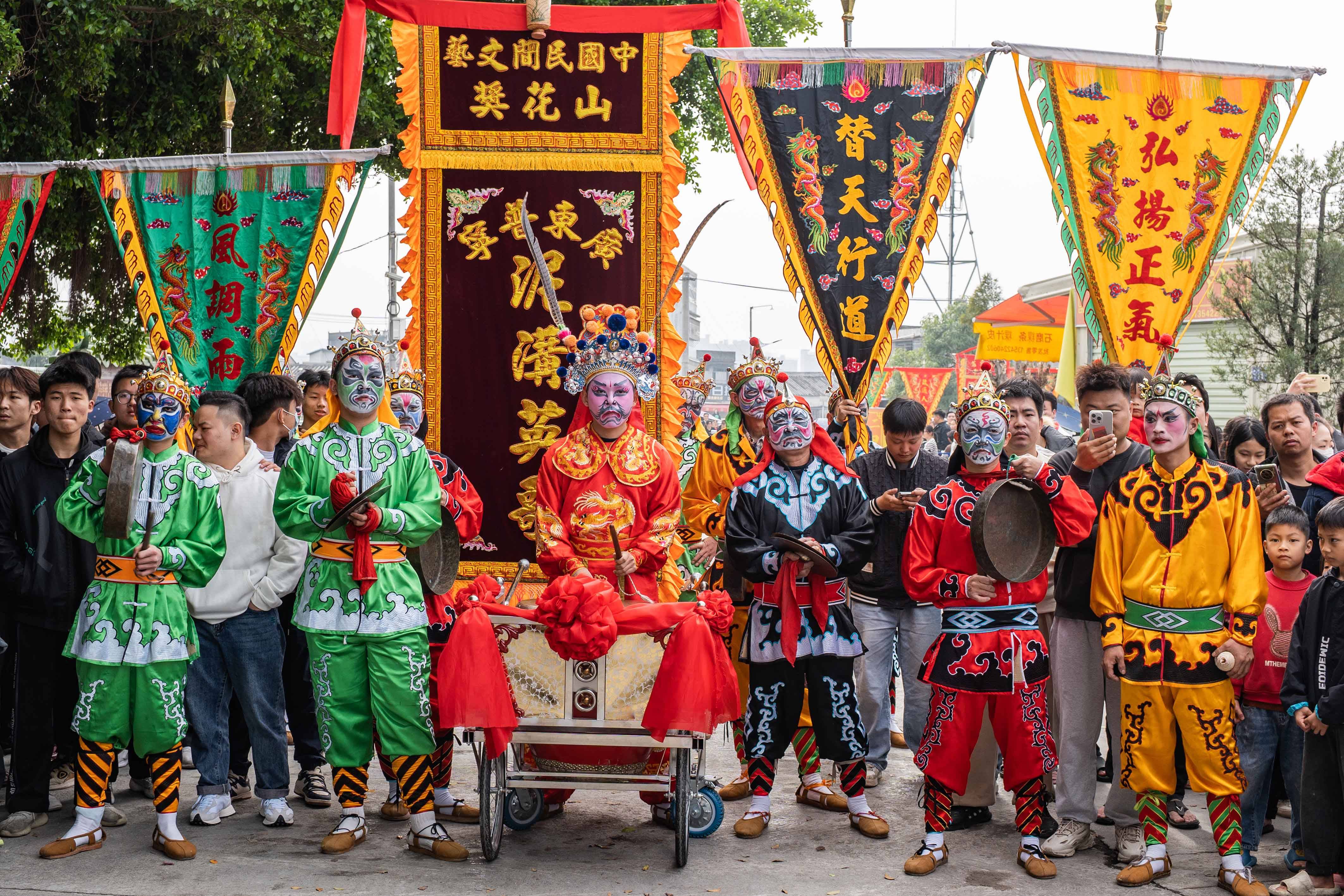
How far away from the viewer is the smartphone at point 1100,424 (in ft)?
17.7

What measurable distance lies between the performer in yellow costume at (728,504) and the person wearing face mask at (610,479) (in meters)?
0.45

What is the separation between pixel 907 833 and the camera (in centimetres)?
570

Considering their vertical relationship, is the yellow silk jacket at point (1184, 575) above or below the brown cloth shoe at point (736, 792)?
above

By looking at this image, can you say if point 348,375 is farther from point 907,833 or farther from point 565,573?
point 907,833

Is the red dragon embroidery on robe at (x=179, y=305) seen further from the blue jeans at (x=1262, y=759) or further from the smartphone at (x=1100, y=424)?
the blue jeans at (x=1262, y=759)

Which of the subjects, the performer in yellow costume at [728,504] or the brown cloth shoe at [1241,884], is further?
the performer in yellow costume at [728,504]

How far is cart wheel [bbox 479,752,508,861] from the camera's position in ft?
16.7

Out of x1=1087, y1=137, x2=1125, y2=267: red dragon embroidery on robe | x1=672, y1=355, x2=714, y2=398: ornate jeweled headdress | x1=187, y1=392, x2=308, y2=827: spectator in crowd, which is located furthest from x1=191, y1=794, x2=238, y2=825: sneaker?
x1=1087, y1=137, x2=1125, y2=267: red dragon embroidery on robe

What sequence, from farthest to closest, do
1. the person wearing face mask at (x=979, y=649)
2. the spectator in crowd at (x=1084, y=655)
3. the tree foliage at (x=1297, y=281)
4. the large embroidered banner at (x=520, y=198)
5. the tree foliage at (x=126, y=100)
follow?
1. the tree foliage at (x=1297, y=281)
2. the tree foliage at (x=126, y=100)
3. the large embroidered banner at (x=520, y=198)
4. the spectator in crowd at (x=1084, y=655)
5. the person wearing face mask at (x=979, y=649)

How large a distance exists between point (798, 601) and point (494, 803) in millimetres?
1561

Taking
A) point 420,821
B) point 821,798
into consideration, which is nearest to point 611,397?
point 420,821

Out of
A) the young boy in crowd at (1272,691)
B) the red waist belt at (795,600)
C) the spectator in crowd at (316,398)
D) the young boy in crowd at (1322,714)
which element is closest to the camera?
the young boy in crowd at (1322,714)

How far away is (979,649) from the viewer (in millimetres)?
5148

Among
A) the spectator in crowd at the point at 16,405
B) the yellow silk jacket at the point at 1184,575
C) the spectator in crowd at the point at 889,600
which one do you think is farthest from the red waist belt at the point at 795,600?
the spectator in crowd at the point at 16,405
